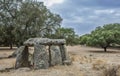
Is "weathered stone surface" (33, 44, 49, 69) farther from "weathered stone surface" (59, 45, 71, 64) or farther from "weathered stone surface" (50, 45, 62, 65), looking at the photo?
"weathered stone surface" (59, 45, 71, 64)

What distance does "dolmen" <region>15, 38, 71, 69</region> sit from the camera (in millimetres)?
16281

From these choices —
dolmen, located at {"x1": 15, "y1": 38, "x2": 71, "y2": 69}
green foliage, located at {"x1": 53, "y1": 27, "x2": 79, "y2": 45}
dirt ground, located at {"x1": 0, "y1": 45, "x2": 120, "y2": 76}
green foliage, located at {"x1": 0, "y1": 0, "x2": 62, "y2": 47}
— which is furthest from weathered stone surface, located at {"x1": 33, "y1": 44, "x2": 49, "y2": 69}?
green foliage, located at {"x1": 53, "y1": 27, "x2": 79, "y2": 45}

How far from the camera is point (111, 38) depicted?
41.1 m

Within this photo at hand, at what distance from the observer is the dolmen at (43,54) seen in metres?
16.3

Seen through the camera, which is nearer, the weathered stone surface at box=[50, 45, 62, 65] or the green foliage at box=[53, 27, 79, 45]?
the weathered stone surface at box=[50, 45, 62, 65]

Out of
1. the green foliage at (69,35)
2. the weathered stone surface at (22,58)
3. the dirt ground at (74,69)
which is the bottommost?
the dirt ground at (74,69)

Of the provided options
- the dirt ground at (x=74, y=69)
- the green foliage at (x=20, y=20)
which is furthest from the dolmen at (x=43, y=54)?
the green foliage at (x=20, y=20)

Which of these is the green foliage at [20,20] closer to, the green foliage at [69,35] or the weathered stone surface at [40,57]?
the green foliage at [69,35]

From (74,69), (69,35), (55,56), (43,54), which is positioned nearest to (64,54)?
(55,56)

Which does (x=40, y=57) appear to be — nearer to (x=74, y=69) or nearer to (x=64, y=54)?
(x=74, y=69)

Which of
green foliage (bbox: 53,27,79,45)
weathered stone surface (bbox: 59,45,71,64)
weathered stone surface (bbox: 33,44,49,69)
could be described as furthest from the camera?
green foliage (bbox: 53,27,79,45)

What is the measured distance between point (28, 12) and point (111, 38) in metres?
16.5

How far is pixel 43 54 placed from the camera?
642 inches

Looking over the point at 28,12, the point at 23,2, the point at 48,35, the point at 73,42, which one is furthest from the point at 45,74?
the point at 73,42
